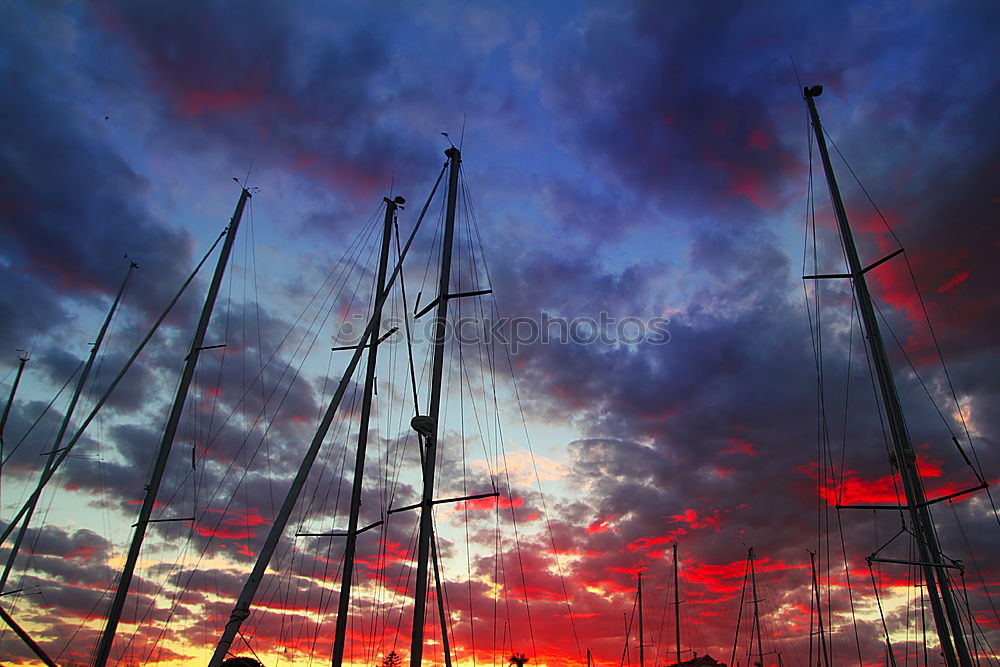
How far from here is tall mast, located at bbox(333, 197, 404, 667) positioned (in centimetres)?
1961

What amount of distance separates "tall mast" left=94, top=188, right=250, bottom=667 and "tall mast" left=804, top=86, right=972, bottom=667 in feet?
86.8

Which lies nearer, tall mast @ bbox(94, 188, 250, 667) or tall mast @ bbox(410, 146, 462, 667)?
tall mast @ bbox(410, 146, 462, 667)

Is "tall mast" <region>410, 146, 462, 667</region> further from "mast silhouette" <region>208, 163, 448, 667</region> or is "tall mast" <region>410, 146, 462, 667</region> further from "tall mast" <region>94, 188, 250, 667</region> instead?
"tall mast" <region>94, 188, 250, 667</region>

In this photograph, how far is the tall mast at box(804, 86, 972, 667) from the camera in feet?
56.9

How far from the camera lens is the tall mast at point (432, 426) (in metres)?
17.9

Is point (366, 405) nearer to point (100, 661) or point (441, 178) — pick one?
point (441, 178)

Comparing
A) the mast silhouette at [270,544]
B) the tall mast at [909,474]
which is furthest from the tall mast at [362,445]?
the tall mast at [909,474]

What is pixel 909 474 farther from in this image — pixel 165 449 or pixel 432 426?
pixel 165 449

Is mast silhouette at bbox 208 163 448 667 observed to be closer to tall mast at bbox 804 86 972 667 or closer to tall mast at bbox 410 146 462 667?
tall mast at bbox 410 146 462 667

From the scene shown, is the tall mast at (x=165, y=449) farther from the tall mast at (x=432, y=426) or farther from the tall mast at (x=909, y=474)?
the tall mast at (x=909, y=474)

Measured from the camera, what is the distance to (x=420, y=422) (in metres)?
20.0

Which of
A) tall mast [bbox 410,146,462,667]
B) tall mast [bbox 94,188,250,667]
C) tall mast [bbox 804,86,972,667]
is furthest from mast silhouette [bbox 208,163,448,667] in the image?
tall mast [bbox 804,86,972,667]

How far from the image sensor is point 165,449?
80.5 feet

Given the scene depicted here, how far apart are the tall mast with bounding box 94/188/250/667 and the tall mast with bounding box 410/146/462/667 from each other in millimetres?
11395
